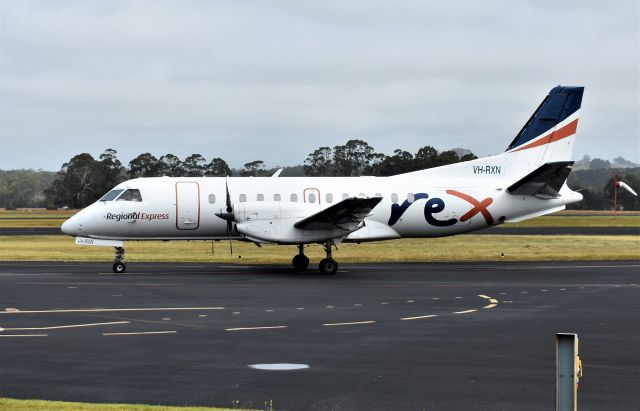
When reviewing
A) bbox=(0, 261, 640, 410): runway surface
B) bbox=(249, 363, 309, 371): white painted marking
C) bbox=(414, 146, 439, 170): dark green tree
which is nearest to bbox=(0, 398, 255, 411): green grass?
bbox=(0, 261, 640, 410): runway surface

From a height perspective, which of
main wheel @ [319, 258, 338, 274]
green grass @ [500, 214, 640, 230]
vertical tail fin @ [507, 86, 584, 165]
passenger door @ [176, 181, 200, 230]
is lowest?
main wheel @ [319, 258, 338, 274]

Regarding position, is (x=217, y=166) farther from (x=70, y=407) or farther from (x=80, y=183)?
(x=70, y=407)

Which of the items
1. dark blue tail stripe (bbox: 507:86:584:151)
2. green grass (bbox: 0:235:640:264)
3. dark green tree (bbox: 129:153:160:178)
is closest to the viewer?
dark blue tail stripe (bbox: 507:86:584:151)

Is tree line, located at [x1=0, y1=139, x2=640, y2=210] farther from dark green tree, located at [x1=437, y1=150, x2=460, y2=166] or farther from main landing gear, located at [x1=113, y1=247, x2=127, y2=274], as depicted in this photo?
main landing gear, located at [x1=113, y1=247, x2=127, y2=274]

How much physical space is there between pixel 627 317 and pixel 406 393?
9.86 metres

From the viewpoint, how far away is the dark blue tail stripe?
121ft

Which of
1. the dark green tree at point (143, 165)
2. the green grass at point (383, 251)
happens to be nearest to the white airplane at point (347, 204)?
the green grass at point (383, 251)

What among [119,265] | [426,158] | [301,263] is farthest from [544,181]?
[426,158]

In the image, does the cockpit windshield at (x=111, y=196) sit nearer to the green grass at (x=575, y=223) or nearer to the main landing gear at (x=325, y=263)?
the main landing gear at (x=325, y=263)

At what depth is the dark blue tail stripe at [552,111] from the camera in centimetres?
3691

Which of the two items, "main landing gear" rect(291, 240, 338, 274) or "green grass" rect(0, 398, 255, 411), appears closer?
"green grass" rect(0, 398, 255, 411)

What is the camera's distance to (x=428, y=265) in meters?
37.3

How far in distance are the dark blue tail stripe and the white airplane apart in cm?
4

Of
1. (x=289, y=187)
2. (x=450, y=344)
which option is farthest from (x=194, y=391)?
(x=289, y=187)
